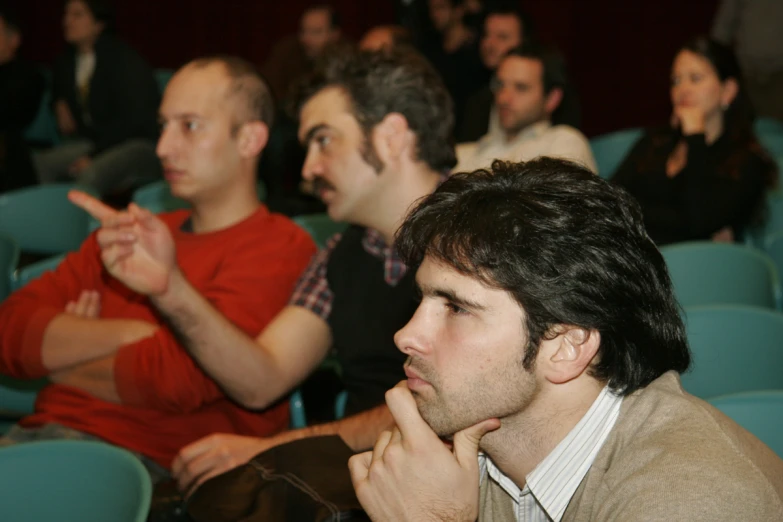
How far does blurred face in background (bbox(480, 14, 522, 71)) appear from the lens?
5000mm

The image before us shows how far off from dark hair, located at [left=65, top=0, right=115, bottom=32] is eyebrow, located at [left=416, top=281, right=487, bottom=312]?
481cm

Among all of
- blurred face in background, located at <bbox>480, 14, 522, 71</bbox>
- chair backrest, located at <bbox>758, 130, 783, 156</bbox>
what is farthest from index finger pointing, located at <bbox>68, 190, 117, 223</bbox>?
blurred face in background, located at <bbox>480, 14, 522, 71</bbox>

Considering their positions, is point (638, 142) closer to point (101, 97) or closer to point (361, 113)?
point (361, 113)

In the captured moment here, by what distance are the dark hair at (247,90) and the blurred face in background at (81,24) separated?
10.9ft

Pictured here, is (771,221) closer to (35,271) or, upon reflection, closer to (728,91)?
(728,91)

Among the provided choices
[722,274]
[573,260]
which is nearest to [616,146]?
[722,274]

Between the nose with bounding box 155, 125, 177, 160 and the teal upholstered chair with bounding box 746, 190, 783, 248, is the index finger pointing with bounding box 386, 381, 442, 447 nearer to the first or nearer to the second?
the nose with bounding box 155, 125, 177, 160

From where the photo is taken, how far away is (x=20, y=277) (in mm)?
2623

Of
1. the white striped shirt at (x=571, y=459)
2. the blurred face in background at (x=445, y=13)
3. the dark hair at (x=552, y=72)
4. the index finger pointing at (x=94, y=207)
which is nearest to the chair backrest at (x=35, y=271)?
the index finger pointing at (x=94, y=207)

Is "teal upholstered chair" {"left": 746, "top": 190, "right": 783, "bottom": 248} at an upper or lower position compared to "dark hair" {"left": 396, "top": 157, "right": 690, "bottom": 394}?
lower

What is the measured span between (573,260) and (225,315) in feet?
3.85

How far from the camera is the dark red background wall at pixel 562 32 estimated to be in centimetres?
660

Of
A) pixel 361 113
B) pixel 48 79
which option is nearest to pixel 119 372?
pixel 361 113

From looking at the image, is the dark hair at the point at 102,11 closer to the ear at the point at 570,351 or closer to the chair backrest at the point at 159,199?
the chair backrest at the point at 159,199
